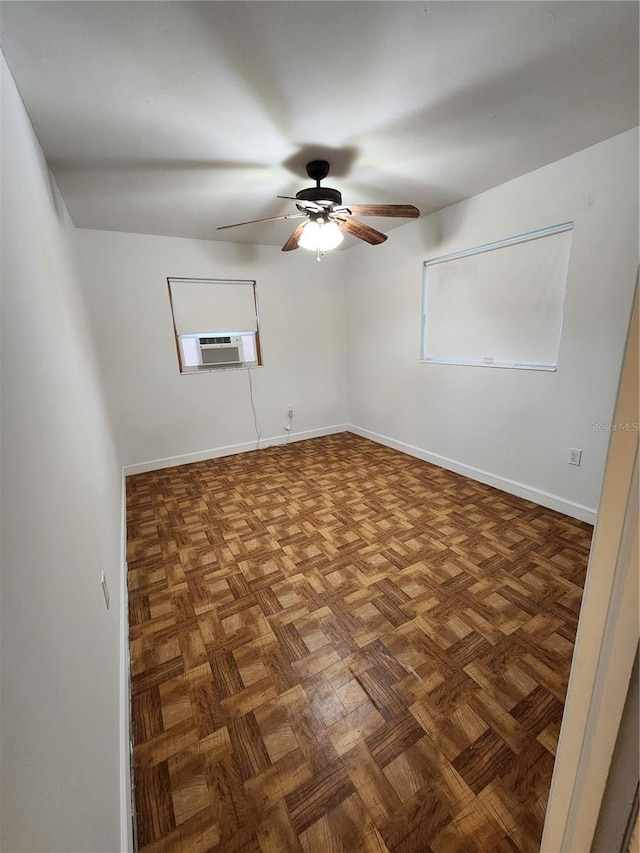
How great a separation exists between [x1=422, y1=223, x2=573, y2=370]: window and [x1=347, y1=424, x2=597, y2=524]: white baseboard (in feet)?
3.05

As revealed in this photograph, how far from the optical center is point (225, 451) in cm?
388

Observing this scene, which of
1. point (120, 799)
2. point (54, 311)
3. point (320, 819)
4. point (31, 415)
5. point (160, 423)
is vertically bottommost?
point (320, 819)

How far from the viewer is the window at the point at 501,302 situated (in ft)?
7.41

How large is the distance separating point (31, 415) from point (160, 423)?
9.44ft

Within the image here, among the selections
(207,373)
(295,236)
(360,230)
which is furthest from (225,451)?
(360,230)

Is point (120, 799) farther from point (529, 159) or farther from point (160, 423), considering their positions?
point (529, 159)

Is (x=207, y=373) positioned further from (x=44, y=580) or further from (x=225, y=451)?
(x=44, y=580)

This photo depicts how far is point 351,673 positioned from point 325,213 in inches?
95.2

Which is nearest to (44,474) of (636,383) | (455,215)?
(636,383)

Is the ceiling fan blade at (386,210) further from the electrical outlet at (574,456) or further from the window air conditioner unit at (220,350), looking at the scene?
the window air conditioner unit at (220,350)

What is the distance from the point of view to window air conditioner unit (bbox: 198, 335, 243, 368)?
3.55 metres

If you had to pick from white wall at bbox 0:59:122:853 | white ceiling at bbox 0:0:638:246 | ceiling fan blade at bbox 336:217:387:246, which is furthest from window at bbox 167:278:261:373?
white wall at bbox 0:59:122:853

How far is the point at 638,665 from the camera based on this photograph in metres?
0.49

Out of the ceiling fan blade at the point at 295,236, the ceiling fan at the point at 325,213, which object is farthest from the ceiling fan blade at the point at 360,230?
the ceiling fan blade at the point at 295,236
